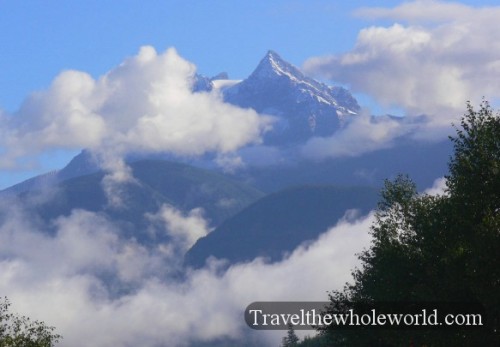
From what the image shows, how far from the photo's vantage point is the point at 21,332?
83250 mm

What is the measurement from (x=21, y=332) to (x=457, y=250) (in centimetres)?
4091

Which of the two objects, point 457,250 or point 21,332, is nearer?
point 457,250

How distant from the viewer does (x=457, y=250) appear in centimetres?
7506

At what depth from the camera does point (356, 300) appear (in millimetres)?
106375

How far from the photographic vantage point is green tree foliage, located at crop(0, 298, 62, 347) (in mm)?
80812

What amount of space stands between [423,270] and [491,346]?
1383 cm

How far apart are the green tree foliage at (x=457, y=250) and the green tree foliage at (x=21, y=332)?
32429mm

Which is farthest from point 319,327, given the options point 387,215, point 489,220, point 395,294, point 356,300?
point 489,220

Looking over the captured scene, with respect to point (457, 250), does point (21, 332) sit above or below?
below

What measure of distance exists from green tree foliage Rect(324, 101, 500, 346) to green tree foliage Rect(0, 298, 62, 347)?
32429 mm

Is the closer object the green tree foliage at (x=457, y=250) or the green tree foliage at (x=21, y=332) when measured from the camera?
the green tree foliage at (x=457, y=250)

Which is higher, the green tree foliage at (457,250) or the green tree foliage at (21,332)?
the green tree foliage at (457,250)

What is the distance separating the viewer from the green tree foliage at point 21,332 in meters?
80.8

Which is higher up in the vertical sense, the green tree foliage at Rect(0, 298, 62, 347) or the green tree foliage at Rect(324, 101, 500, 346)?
the green tree foliage at Rect(324, 101, 500, 346)
